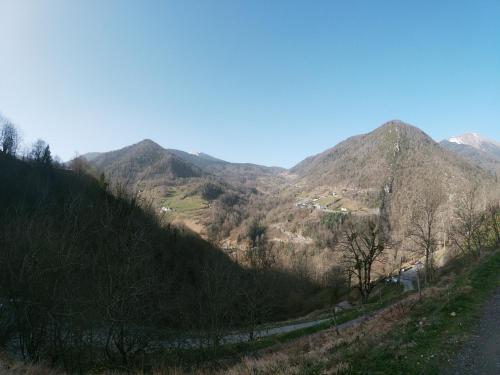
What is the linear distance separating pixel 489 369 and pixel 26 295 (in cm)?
1657

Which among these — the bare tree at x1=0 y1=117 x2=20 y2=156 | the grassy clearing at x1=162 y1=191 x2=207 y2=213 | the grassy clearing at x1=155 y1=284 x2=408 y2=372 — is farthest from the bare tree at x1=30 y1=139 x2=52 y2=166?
the grassy clearing at x1=162 y1=191 x2=207 y2=213

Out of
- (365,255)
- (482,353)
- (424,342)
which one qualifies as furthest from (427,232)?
(482,353)

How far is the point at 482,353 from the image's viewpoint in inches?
323

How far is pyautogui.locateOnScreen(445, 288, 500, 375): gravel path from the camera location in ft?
24.1

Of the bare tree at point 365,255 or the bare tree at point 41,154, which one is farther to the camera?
the bare tree at point 41,154

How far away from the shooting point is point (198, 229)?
5664 inches

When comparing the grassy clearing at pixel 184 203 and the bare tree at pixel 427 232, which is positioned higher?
the grassy clearing at pixel 184 203

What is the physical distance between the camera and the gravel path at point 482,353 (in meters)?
7.34

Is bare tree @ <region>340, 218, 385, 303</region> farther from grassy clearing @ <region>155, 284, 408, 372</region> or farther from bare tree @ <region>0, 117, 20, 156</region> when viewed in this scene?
bare tree @ <region>0, 117, 20, 156</region>

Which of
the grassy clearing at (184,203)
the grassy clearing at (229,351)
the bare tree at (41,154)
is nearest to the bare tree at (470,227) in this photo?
the grassy clearing at (229,351)

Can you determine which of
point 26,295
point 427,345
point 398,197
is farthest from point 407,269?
point 398,197

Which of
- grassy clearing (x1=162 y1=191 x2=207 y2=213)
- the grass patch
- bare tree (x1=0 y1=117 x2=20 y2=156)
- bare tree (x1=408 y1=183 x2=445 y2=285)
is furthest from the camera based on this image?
grassy clearing (x1=162 y1=191 x2=207 y2=213)

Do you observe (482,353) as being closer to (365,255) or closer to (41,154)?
Result: (365,255)

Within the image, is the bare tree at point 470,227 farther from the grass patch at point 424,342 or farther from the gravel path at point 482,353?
the gravel path at point 482,353
